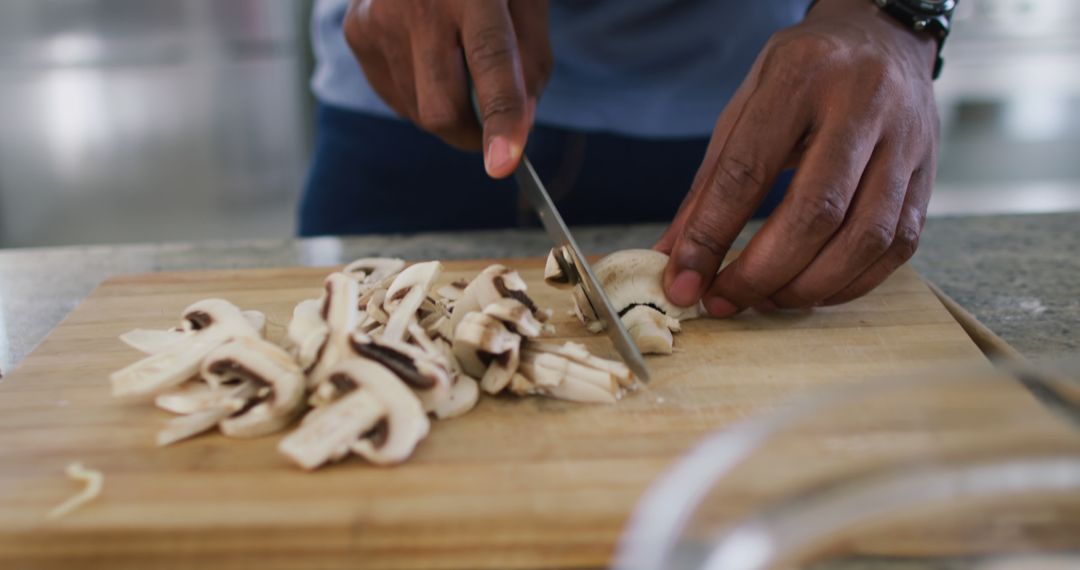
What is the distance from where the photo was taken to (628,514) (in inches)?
30.6

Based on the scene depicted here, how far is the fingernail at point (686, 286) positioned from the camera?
116 centimetres

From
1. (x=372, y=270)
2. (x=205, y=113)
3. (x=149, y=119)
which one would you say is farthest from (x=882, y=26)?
(x=149, y=119)

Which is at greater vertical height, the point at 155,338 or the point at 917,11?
the point at 917,11

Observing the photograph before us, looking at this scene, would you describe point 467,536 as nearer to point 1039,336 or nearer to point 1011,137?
point 1039,336

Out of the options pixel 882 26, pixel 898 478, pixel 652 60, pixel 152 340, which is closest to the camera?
pixel 898 478

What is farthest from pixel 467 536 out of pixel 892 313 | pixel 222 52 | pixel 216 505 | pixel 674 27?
pixel 222 52

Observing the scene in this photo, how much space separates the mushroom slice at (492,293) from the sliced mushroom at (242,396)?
8.6 inches

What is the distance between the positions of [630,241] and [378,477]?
38.6 inches

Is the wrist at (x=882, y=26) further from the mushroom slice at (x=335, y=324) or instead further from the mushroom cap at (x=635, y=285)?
the mushroom slice at (x=335, y=324)

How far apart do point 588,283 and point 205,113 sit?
281 centimetres

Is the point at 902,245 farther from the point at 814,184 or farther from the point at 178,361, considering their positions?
the point at 178,361

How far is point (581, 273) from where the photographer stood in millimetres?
1180

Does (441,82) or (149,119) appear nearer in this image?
(441,82)

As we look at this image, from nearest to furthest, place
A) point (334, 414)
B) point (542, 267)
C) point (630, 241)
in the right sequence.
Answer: point (334, 414) → point (542, 267) → point (630, 241)
